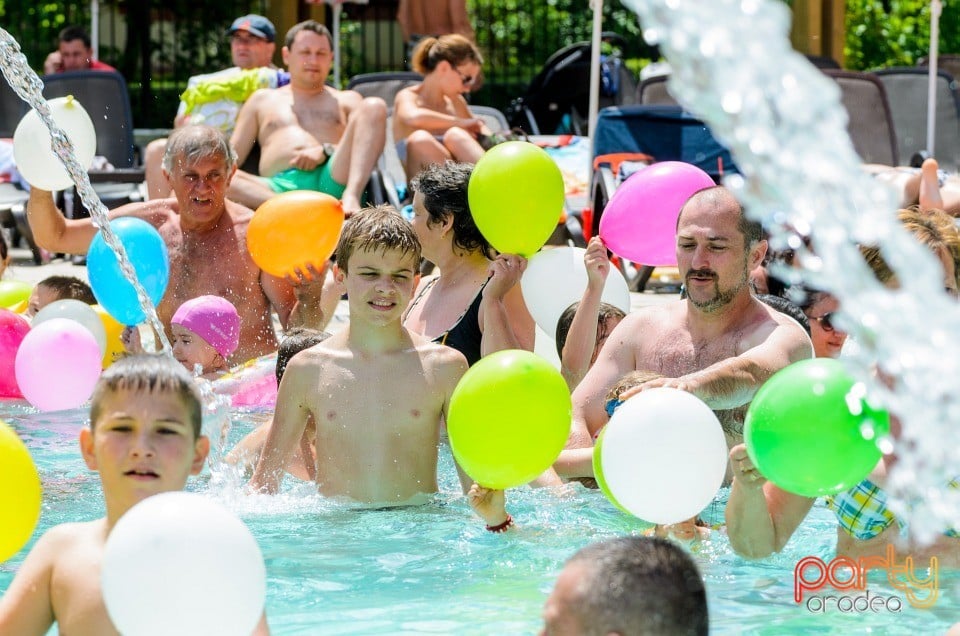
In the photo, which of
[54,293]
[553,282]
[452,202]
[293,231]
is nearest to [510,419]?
[452,202]

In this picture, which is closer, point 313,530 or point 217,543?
point 217,543

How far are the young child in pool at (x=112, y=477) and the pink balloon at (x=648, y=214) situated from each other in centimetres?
292

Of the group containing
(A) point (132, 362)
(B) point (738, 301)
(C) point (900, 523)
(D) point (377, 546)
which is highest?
(A) point (132, 362)

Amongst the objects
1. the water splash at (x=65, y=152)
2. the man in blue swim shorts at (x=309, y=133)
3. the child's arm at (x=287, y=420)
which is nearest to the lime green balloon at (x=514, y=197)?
the child's arm at (x=287, y=420)

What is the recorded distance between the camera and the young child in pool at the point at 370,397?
4668mm

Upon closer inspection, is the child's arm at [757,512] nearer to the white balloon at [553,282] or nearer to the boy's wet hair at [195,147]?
the white balloon at [553,282]

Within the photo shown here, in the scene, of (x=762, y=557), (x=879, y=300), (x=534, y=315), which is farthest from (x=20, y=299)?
(x=879, y=300)

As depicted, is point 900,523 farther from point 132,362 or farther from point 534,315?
point 534,315

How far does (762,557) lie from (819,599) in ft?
0.62

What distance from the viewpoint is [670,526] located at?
431 centimetres

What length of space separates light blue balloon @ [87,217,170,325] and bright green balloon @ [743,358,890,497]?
3363 millimetres

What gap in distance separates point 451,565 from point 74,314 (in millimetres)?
2920

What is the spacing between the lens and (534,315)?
6.06 m

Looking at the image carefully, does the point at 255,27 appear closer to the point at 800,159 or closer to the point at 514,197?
the point at 514,197
